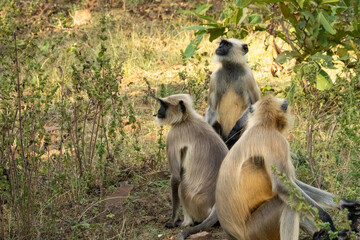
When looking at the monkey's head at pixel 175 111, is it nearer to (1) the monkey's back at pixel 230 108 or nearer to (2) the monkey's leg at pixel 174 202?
(2) the monkey's leg at pixel 174 202

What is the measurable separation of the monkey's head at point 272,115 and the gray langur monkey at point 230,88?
2085mm

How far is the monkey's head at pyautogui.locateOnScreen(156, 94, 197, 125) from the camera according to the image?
15.2 ft

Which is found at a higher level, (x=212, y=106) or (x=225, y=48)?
(x=225, y=48)

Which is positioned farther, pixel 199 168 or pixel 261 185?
pixel 199 168

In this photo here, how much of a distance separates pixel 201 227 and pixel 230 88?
1949mm

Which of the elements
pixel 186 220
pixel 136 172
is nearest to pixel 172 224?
pixel 186 220

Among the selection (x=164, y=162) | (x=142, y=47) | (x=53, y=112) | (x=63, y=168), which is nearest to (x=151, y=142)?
(x=164, y=162)

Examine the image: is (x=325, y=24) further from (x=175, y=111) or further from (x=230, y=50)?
(x=175, y=111)

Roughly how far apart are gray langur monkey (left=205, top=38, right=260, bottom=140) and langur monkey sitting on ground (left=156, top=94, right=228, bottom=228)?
1.17m

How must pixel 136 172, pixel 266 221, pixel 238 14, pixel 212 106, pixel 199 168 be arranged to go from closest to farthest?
pixel 266 221 < pixel 199 168 < pixel 136 172 < pixel 238 14 < pixel 212 106

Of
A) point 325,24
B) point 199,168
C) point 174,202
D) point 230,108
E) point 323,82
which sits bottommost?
point 174,202

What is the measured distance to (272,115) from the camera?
352 cm

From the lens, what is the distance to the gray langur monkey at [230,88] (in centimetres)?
572

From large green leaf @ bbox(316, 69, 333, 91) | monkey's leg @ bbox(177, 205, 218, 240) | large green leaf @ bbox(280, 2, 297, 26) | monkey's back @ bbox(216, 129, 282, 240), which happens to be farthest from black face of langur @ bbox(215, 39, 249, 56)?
monkey's back @ bbox(216, 129, 282, 240)
